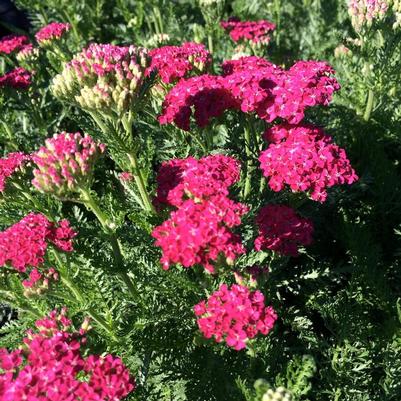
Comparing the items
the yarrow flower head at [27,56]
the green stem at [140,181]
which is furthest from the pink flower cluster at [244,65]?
the yarrow flower head at [27,56]

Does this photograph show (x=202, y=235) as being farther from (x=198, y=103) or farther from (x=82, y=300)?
(x=198, y=103)

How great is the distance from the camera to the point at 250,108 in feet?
10.4

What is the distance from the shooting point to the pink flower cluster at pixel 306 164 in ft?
9.48

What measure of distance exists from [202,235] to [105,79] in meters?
1.13

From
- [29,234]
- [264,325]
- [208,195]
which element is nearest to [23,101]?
[29,234]

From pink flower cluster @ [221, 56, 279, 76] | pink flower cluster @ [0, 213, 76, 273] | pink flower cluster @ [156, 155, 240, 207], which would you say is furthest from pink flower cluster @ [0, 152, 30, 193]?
pink flower cluster @ [221, 56, 279, 76]

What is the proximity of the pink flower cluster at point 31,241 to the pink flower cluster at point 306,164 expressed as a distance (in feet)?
4.32

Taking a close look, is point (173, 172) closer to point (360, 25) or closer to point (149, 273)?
point (149, 273)

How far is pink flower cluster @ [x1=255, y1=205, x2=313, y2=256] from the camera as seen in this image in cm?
280

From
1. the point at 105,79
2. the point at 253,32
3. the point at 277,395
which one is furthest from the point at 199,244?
the point at 253,32

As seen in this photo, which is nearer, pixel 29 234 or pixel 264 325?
pixel 264 325

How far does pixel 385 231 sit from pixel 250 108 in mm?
1794

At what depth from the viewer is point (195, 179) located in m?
2.67

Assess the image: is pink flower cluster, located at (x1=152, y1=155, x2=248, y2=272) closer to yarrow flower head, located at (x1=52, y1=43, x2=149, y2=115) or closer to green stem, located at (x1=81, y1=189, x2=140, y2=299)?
green stem, located at (x1=81, y1=189, x2=140, y2=299)
